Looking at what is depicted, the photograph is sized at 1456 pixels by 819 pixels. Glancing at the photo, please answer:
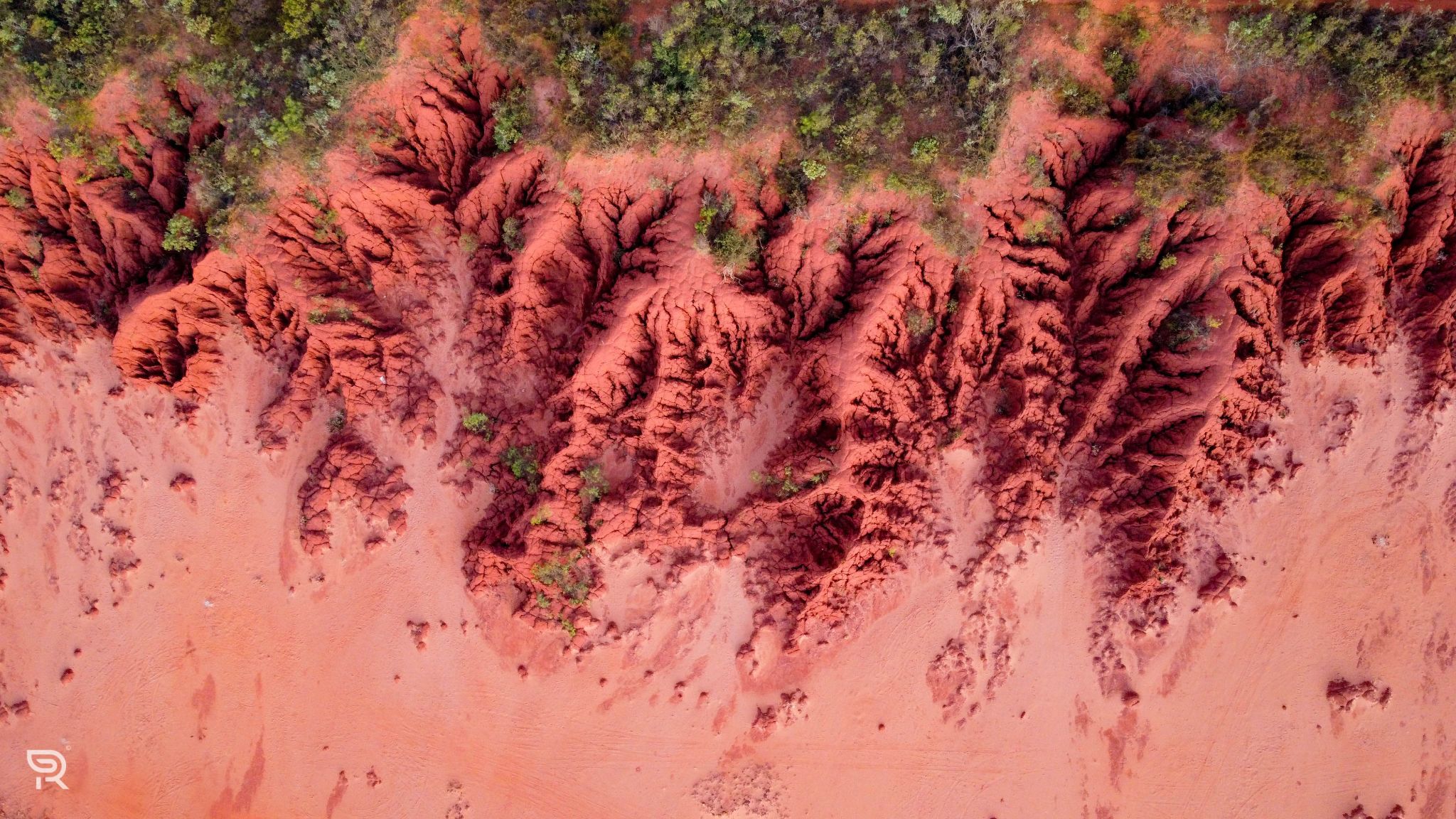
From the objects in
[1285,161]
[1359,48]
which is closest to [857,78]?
[1285,161]

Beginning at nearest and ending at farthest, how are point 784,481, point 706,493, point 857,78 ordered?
point 857,78, point 784,481, point 706,493

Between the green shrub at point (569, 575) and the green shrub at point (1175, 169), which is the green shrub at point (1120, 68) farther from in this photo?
the green shrub at point (569, 575)

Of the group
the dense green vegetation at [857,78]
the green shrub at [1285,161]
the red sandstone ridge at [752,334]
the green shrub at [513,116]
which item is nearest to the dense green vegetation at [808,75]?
the dense green vegetation at [857,78]

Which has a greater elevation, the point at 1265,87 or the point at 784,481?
the point at 1265,87

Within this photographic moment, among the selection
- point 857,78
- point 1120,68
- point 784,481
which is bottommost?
point 784,481

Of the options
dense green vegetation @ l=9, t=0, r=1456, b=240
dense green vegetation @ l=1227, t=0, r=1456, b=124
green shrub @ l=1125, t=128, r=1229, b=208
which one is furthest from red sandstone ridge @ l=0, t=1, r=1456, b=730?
dense green vegetation @ l=1227, t=0, r=1456, b=124

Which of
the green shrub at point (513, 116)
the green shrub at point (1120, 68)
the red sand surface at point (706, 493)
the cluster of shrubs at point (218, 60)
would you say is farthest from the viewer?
the red sand surface at point (706, 493)

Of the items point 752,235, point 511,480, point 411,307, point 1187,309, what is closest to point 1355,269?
point 1187,309

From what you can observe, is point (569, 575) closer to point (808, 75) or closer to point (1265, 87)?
point (808, 75)
